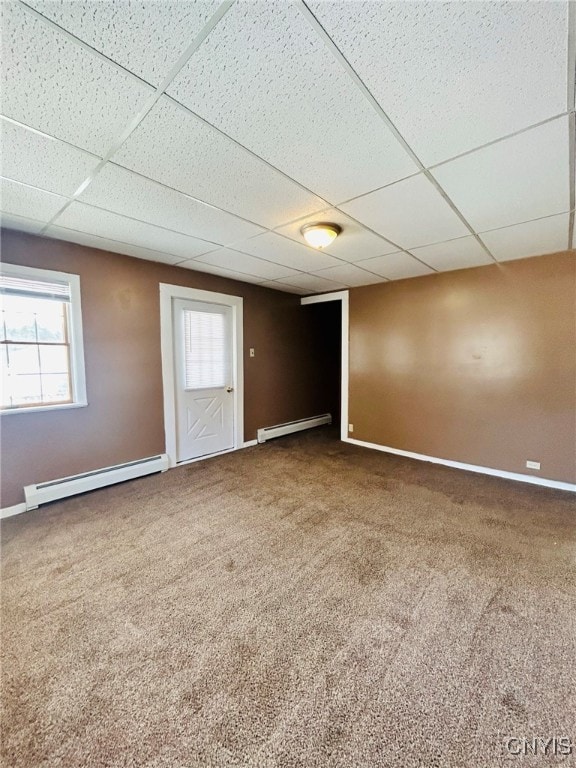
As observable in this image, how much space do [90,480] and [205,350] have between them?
2037 millimetres

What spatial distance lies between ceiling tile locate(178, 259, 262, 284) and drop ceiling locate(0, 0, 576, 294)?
108 cm

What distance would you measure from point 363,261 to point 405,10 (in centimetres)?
262

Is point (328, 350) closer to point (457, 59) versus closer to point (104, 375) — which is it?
point (104, 375)

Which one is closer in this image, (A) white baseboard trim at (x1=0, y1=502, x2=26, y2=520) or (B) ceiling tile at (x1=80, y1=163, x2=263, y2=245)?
(B) ceiling tile at (x1=80, y1=163, x2=263, y2=245)

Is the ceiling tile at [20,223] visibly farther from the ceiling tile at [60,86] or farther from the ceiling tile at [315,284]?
the ceiling tile at [315,284]

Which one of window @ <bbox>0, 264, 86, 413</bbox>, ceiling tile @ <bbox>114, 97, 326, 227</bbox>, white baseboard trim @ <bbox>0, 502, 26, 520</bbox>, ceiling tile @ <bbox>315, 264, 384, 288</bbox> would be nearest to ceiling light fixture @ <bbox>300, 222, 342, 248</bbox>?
ceiling tile @ <bbox>114, 97, 326, 227</bbox>

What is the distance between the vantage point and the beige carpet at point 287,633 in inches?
45.0

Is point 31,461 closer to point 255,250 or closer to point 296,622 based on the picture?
point 296,622

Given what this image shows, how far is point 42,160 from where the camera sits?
1732 mm

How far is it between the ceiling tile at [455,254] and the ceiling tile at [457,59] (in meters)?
1.63

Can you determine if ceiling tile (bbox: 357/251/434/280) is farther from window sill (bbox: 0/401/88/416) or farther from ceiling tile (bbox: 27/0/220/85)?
window sill (bbox: 0/401/88/416)

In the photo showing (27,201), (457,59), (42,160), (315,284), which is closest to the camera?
(457,59)

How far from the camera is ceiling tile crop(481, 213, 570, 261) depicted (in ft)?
8.34

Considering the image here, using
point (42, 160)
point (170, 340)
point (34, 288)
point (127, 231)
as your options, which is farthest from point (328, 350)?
point (42, 160)
